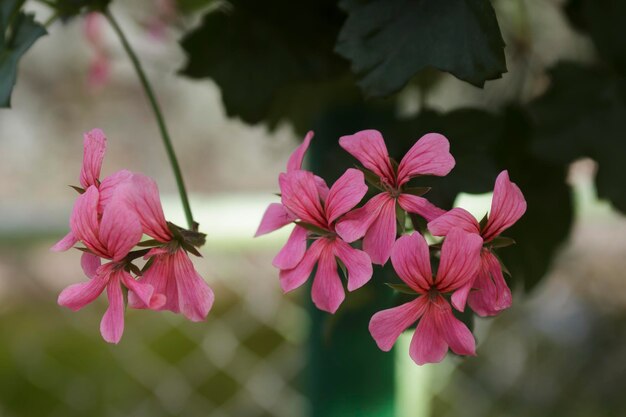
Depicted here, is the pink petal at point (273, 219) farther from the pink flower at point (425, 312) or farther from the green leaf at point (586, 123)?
the green leaf at point (586, 123)

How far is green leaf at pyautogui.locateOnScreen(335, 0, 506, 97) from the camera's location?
0.29 meters

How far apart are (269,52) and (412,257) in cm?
25

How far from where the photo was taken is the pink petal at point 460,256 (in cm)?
23

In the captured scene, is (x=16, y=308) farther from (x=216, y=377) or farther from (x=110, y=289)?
(x=110, y=289)

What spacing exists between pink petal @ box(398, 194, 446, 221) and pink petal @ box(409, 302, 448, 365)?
0.03m

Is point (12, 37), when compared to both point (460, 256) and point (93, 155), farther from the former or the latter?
point (460, 256)

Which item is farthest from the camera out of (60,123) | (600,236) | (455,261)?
(60,123)

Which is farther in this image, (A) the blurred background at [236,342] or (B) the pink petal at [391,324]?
(A) the blurred background at [236,342]

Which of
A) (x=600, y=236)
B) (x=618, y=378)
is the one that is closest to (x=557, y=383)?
(x=618, y=378)

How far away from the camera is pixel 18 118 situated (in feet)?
7.23

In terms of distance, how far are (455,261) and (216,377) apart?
1.38 meters

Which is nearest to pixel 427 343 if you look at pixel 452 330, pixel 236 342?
pixel 452 330

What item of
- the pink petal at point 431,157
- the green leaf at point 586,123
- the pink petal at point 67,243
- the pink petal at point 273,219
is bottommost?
the green leaf at point 586,123

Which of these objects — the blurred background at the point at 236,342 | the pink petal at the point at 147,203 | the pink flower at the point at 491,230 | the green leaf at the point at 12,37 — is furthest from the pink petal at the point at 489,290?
the blurred background at the point at 236,342
